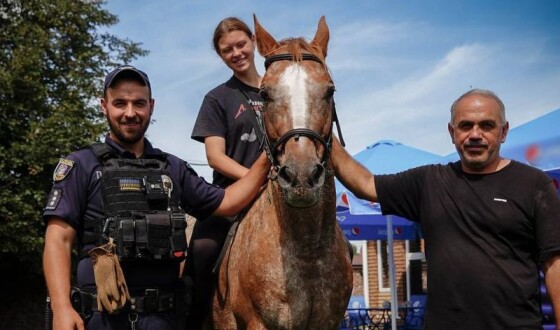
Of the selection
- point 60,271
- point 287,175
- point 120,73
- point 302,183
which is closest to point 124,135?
point 120,73

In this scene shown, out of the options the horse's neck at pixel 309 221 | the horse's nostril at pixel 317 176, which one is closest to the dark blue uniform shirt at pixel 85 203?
the horse's neck at pixel 309 221

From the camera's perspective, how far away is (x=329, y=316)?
3.97 m

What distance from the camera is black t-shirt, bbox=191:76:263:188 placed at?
4.88m

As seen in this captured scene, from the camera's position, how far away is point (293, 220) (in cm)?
380

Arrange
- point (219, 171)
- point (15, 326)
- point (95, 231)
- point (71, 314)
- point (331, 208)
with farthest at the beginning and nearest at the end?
point (15, 326)
point (219, 171)
point (331, 208)
point (95, 231)
point (71, 314)

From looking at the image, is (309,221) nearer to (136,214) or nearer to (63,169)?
(136,214)

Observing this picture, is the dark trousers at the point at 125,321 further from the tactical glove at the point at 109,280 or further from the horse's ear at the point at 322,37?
the horse's ear at the point at 322,37

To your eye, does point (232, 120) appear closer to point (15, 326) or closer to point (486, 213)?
point (486, 213)

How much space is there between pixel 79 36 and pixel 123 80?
21.8 meters

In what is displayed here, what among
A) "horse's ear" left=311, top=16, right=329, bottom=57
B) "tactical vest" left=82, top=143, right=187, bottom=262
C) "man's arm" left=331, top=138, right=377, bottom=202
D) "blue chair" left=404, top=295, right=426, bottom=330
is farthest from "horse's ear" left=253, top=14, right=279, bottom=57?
"blue chair" left=404, top=295, right=426, bottom=330

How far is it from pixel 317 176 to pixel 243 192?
1031 mm

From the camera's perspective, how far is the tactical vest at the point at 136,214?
138 inches

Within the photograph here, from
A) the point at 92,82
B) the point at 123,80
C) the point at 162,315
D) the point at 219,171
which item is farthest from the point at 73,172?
the point at 92,82

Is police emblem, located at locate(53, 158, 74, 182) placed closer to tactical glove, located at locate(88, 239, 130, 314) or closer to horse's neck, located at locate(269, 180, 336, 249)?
tactical glove, located at locate(88, 239, 130, 314)
